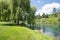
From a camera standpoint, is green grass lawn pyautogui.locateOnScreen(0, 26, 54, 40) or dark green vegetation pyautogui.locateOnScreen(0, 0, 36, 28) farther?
dark green vegetation pyautogui.locateOnScreen(0, 0, 36, 28)

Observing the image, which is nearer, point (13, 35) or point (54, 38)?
point (13, 35)

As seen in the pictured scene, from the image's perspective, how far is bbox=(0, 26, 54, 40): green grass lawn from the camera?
221 inches

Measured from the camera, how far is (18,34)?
19.1ft

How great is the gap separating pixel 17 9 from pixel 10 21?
51cm

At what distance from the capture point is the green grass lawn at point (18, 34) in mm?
5613

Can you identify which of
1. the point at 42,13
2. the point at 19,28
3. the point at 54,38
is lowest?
the point at 54,38

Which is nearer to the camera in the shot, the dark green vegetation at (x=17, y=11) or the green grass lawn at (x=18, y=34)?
the green grass lawn at (x=18, y=34)

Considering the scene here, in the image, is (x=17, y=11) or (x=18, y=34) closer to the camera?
(x=18, y=34)

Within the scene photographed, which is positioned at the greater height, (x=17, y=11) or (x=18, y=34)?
(x=17, y=11)

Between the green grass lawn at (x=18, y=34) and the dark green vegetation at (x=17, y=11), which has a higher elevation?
the dark green vegetation at (x=17, y=11)

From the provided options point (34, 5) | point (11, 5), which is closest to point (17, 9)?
point (11, 5)

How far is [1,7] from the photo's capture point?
6.36 meters

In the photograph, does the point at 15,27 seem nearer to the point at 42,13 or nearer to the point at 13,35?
the point at 13,35

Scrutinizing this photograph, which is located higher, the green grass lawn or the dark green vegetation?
the dark green vegetation
